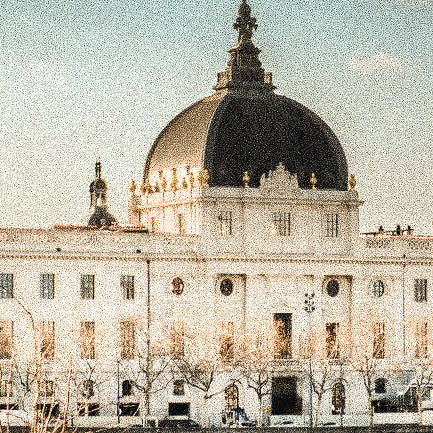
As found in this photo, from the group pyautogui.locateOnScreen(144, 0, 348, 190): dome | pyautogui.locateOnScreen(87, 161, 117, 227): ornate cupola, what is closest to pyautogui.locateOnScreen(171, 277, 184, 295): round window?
pyautogui.locateOnScreen(144, 0, 348, 190): dome

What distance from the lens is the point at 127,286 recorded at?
12050cm

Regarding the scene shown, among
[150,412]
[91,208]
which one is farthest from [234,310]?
[91,208]

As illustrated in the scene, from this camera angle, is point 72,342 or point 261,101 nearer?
point 72,342

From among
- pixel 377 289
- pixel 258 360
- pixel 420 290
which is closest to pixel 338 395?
pixel 258 360

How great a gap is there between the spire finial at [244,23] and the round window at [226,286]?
52.4 ft

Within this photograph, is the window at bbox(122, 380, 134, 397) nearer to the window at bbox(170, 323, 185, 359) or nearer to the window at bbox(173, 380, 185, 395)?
the window at bbox(170, 323, 185, 359)

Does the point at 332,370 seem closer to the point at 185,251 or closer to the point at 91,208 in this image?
the point at 185,251

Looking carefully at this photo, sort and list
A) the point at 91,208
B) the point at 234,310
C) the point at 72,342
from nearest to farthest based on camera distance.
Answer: the point at 72,342 → the point at 234,310 → the point at 91,208

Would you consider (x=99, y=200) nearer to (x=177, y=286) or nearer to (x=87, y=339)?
(x=177, y=286)

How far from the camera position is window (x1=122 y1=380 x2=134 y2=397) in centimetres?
11747

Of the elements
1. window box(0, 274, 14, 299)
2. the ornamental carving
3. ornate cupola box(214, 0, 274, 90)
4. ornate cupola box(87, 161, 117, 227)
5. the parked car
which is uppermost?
ornate cupola box(214, 0, 274, 90)

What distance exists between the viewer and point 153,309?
12062cm

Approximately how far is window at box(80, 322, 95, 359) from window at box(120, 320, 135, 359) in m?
1.90

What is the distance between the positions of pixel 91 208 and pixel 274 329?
3433 centimetres
